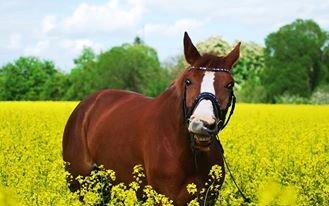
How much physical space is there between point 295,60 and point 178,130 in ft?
268

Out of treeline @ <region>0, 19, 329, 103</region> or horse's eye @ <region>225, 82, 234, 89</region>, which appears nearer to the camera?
horse's eye @ <region>225, 82, 234, 89</region>

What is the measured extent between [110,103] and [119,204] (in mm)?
2292

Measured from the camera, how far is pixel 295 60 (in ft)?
284

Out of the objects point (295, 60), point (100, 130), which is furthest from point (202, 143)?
point (295, 60)

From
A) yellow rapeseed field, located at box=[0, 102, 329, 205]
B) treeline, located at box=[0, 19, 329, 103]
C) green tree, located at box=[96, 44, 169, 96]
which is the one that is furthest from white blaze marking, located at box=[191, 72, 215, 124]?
green tree, located at box=[96, 44, 169, 96]

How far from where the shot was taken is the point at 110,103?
8.00m

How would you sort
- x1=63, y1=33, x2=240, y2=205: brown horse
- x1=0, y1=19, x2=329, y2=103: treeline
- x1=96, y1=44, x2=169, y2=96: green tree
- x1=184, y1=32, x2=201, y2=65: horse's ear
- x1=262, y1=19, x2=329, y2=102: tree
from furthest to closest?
1. x1=96, y1=44, x2=169, y2=96: green tree
2. x1=0, y1=19, x2=329, y2=103: treeline
3. x1=262, y1=19, x2=329, y2=102: tree
4. x1=184, y1=32, x2=201, y2=65: horse's ear
5. x1=63, y1=33, x2=240, y2=205: brown horse

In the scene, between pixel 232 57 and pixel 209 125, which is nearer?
pixel 209 125

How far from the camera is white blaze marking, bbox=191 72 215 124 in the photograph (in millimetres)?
5562

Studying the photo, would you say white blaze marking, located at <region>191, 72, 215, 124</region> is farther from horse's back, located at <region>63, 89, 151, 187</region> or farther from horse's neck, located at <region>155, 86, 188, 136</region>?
horse's back, located at <region>63, 89, 151, 187</region>

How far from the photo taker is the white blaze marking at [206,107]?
5562 millimetres

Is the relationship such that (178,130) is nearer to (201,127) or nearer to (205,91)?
(205,91)

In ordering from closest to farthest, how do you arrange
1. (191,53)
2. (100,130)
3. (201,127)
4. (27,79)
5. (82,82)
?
(201,127) → (191,53) → (100,130) → (82,82) → (27,79)

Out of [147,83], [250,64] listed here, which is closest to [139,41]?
[250,64]
